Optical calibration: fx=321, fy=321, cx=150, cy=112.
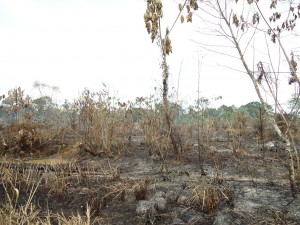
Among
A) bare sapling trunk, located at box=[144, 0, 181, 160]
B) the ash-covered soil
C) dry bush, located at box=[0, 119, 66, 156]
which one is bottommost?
the ash-covered soil

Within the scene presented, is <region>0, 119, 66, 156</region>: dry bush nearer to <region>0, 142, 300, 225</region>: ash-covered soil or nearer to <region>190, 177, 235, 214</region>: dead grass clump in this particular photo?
<region>0, 142, 300, 225</region>: ash-covered soil

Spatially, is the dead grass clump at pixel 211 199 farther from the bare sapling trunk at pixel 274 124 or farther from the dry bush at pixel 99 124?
the dry bush at pixel 99 124

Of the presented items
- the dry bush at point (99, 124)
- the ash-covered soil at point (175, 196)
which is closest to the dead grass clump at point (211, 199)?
the ash-covered soil at point (175, 196)

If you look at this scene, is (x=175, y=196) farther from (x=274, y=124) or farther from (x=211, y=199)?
(x=274, y=124)

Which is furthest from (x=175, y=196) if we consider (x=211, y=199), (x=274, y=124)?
(x=274, y=124)

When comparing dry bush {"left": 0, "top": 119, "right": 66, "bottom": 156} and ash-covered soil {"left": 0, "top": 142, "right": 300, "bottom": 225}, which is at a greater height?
dry bush {"left": 0, "top": 119, "right": 66, "bottom": 156}

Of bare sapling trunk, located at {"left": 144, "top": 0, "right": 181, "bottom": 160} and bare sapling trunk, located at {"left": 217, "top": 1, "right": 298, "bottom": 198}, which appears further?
bare sapling trunk, located at {"left": 144, "top": 0, "right": 181, "bottom": 160}

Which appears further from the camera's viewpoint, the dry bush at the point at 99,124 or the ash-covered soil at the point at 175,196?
the dry bush at the point at 99,124

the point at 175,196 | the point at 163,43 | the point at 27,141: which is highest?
the point at 163,43

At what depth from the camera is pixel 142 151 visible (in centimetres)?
748

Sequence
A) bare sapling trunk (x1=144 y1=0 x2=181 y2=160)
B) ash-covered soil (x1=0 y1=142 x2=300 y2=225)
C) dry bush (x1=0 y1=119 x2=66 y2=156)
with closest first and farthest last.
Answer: ash-covered soil (x1=0 y1=142 x2=300 y2=225) → bare sapling trunk (x1=144 y1=0 x2=181 y2=160) → dry bush (x1=0 y1=119 x2=66 y2=156)

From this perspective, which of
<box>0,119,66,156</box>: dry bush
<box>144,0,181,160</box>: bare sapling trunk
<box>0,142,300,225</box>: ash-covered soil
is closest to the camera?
<box>0,142,300,225</box>: ash-covered soil

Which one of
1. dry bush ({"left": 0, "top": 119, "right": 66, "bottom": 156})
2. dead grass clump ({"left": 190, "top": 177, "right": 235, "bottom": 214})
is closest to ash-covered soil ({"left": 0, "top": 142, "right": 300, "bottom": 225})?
dead grass clump ({"left": 190, "top": 177, "right": 235, "bottom": 214})

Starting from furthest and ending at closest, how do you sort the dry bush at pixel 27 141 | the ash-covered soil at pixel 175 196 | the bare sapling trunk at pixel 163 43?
the dry bush at pixel 27 141
the bare sapling trunk at pixel 163 43
the ash-covered soil at pixel 175 196
